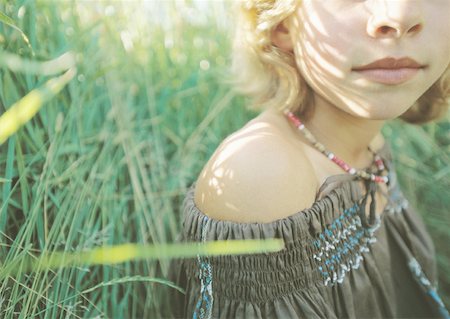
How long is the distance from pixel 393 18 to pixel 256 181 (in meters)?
0.43

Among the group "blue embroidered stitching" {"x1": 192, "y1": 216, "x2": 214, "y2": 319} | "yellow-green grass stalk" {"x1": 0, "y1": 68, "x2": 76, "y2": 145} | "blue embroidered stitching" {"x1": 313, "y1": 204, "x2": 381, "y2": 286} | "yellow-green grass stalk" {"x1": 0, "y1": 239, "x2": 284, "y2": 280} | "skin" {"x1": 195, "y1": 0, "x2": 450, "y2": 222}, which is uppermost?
"yellow-green grass stalk" {"x1": 0, "y1": 68, "x2": 76, "y2": 145}

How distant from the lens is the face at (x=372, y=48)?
120 centimetres

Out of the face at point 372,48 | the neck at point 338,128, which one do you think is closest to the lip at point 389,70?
the face at point 372,48

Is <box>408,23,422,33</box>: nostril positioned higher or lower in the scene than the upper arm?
higher

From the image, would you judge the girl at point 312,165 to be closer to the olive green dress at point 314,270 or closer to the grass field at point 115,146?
the olive green dress at point 314,270

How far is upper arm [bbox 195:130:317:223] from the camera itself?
1.16m

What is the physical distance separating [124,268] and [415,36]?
2.83ft

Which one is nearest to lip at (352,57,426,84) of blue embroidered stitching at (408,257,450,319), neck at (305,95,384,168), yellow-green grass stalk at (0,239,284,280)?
neck at (305,95,384,168)

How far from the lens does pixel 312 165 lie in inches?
53.9

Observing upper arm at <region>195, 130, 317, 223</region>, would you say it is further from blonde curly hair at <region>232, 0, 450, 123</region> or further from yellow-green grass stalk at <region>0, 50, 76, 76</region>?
yellow-green grass stalk at <region>0, 50, 76, 76</region>

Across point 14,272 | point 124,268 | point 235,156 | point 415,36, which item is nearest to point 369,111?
point 415,36

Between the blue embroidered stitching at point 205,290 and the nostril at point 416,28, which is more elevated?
the nostril at point 416,28

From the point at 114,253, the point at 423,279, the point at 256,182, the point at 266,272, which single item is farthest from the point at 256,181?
the point at 423,279

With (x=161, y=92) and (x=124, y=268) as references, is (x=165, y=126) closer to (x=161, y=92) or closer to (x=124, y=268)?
(x=161, y=92)
